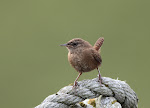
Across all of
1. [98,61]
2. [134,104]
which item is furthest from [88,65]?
[134,104]

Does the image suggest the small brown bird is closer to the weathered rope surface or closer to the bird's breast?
the bird's breast

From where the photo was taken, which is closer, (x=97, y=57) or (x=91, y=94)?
(x=91, y=94)

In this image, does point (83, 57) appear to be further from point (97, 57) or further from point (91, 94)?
point (91, 94)

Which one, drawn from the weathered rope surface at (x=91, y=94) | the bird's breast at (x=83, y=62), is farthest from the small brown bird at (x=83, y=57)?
the weathered rope surface at (x=91, y=94)

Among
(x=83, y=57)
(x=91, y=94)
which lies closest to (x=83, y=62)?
(x=83, y=57)

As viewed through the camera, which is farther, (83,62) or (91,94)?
(83,62)

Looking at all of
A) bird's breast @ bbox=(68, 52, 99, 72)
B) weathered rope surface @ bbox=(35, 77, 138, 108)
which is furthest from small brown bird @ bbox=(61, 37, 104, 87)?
weathered rope surface @ bbox=(35, 77, 138, 108)

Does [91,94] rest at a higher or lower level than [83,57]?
lower

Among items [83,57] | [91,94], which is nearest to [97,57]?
[83,57]

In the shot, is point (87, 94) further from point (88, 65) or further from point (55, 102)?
point (88, 65)
